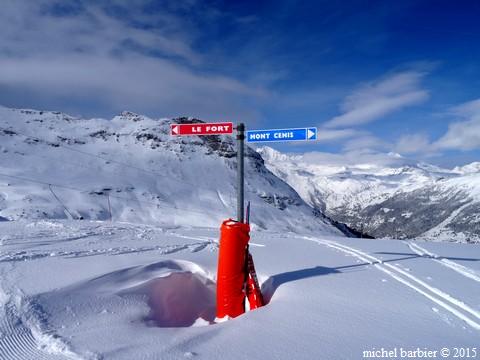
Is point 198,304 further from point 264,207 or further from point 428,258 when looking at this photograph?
point 264,207

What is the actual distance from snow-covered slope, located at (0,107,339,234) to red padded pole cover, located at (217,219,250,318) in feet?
155

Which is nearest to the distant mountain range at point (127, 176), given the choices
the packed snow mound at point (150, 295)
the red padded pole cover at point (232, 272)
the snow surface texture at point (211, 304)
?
the snow surface texture at point (211, 304)

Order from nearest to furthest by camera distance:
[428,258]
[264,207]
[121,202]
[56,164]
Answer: [428,258], [121,202], [56,164], [264,207]

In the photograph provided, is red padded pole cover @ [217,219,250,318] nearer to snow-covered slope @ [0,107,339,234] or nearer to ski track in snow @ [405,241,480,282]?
ski track in snow @ [405,241,480,282]

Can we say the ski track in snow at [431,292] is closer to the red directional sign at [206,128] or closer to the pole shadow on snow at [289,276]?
the pole shadow on snow at [289,276]

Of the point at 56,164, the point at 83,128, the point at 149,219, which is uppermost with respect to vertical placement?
the point at 83,128

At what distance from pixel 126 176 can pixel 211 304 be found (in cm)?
8747

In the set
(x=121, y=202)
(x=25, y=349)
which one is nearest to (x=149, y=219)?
(x=121, y=202)

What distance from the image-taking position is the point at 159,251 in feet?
32.3

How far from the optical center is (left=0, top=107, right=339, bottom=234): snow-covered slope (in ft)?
221

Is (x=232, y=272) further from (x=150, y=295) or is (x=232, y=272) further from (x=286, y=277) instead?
(x=150, y=295)

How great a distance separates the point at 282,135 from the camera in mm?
6930

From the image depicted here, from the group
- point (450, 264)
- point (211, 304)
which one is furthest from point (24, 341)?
point (450, 264)

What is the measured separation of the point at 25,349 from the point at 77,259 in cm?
426
